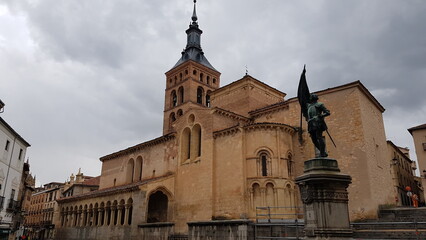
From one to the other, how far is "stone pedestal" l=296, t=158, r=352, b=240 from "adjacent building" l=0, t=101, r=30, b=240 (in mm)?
21162

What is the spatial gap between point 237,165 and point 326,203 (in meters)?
14.0

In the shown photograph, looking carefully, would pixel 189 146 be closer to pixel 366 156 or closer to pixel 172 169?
pixel 172 169

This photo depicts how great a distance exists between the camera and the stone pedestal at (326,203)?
24.6 feet

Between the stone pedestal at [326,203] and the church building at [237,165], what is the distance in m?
8.01

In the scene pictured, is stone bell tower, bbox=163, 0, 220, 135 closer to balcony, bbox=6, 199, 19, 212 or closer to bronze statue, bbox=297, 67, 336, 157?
balcony, bbox=6, 199, 19, 212

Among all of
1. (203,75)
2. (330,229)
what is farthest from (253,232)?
(203,75)

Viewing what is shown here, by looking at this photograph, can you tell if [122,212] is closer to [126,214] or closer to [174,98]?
[126,214]

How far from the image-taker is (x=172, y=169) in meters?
27.0

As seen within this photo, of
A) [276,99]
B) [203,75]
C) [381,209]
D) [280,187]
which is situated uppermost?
[203,75]

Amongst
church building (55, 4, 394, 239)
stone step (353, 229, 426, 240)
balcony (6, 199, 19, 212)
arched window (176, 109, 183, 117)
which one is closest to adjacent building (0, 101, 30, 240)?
balcony (6, 199, 19, 212)

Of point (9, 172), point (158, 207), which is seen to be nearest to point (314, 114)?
point (158, 207)

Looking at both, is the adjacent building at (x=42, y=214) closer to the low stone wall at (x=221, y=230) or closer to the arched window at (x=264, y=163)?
the arched window at (x=264, y=163)

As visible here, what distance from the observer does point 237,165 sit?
70.5ft

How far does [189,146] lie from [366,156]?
1267 centimetres
